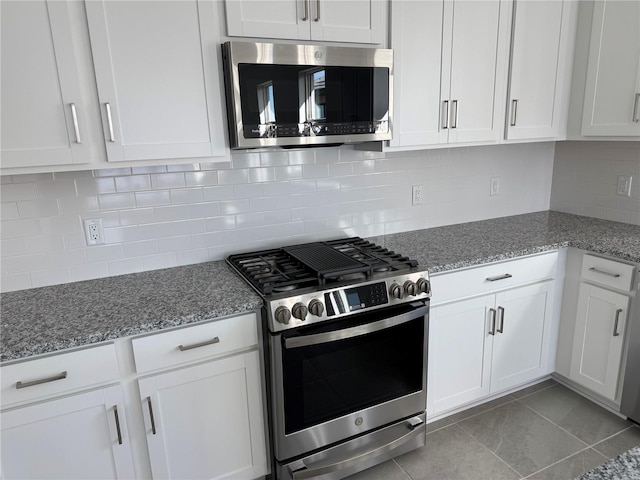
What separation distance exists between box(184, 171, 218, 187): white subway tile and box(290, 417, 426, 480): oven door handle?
4.36ft

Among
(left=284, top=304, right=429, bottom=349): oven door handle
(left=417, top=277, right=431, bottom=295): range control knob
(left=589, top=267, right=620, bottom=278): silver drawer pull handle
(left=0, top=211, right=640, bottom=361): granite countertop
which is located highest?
(left=0, top=211, right=640, bottom=361): granite countertop

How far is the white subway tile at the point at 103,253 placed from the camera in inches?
80.0

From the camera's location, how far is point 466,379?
7.72 feet

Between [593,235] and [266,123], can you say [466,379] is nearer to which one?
[593,235]

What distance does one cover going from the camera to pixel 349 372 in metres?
1.90

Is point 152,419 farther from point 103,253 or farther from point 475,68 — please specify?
point 475,68

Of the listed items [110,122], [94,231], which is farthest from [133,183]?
[110,122]

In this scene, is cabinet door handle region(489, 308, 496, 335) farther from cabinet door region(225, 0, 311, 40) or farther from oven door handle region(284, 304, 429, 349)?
cabinet door region(225, 0, 311, 40)

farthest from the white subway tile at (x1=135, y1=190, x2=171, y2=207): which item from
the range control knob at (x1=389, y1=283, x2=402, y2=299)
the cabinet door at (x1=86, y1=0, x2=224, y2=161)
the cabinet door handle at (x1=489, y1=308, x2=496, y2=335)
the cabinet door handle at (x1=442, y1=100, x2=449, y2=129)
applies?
the cabinet door handle at (x1=489, y1=308, x2=496, y2=335)

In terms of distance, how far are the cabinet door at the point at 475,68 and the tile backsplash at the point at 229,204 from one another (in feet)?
1.13

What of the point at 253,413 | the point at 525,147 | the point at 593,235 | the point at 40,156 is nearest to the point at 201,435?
the point at 253,413

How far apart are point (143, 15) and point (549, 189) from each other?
2.80 meters

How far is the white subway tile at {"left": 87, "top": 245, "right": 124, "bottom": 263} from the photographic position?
6.66 feet

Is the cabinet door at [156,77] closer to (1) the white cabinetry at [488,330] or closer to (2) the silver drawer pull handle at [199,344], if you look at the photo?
(2) the silver drawer pull handle at [199,344]
